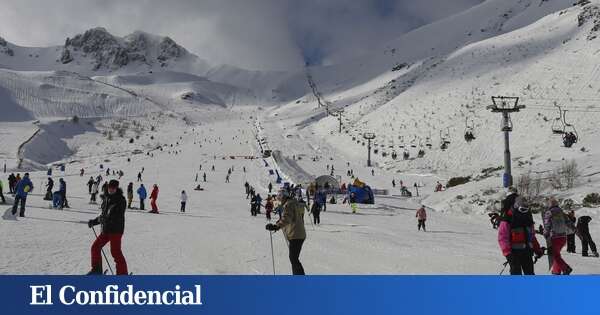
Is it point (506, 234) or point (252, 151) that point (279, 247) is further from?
point (252, 151)

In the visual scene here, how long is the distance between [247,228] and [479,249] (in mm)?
7115

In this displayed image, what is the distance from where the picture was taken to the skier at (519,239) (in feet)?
20.7

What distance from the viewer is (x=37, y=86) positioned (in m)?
137

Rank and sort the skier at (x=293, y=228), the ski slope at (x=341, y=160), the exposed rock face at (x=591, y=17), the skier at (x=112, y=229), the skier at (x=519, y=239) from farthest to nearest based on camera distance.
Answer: the exposed rock face at (x=591, y=17), the ski slope at (x=341, y=160), the skier at (x=293, y=228), the skier at (x=112, y=229), the skier at (x=519, y=239)

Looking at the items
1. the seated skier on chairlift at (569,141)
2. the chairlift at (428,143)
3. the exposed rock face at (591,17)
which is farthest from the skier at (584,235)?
the exposed rock face at (591,17)

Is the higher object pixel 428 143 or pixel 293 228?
pixel 428 143

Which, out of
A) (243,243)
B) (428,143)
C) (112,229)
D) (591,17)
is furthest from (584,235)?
(591,17)

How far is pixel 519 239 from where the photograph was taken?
6.32 m

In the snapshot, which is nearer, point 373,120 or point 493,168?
point 493,168

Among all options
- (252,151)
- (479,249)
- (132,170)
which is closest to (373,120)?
(252,151)

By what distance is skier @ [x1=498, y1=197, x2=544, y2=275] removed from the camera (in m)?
6.32

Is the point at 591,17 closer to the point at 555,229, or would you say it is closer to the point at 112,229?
the point at 555,229

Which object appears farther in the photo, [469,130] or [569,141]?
[469,130]

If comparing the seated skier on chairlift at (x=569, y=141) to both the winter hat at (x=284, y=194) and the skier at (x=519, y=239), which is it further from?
the winter hat at (x=284, y=194)
